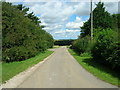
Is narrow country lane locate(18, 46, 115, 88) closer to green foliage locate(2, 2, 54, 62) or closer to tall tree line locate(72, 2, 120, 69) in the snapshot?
tall tree line locate(72, 2, 120, 69)

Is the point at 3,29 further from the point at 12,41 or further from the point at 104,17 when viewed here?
the point at 104,17

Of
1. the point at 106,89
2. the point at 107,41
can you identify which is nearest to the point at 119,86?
the point at 106,89

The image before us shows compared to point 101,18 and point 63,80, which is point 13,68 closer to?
point 63,80

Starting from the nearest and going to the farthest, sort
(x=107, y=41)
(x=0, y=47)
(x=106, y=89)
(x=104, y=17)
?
(x=106, y=89) → (x=107, y=41) → (x=0, y=47) → (x=104, y=17)

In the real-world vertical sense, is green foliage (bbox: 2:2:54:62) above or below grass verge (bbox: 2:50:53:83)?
above

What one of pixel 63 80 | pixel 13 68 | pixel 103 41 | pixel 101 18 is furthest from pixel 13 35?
pixel 101 18

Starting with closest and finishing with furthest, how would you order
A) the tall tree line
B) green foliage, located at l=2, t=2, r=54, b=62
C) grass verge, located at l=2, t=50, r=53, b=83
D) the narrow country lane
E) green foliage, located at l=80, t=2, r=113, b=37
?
the narrow country lane < grass verge, located at l=2, t=50, r=53, b=83 < the tall tree line < green foliage, located at l=2, t=2, r=54, b=62 < green foliage, located at l=80, t=2, r=113, b=37

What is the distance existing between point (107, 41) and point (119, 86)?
18.2ft

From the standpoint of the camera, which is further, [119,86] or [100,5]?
[100,5]

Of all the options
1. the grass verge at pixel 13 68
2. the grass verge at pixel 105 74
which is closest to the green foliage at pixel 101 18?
the grass verge at pixel 13 68

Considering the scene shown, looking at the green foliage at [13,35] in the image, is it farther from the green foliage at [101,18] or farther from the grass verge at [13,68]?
the green foliage at [101,18]

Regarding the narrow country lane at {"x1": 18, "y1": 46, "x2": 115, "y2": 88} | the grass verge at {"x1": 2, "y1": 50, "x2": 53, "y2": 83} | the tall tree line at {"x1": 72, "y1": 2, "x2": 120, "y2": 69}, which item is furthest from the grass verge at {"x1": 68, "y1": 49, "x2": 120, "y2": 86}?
the grass verge at {"x1": 2, "y1": 50, "x2": 53, "y2": 83}

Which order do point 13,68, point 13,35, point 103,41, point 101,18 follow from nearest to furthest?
1. point 103,41
2. point 13,68
3. point 13,35
4. point 101,18

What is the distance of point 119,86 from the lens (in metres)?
6.96
